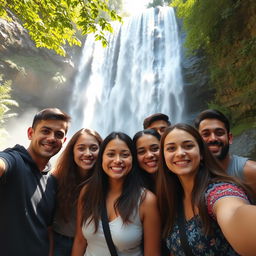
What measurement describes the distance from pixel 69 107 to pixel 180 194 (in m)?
20.1

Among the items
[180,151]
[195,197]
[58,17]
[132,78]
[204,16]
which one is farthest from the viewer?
[132,78]

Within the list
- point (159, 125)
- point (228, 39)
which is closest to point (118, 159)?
point (159, 125)

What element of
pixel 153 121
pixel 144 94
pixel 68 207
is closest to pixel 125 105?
pixel 144 94

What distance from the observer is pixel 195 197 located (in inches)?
68.4

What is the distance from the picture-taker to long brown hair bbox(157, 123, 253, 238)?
5.28ft

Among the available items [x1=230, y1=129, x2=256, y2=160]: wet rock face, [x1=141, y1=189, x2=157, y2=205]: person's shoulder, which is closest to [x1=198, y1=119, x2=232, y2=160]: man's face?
[x1=141, y1=189, x2=157, y2=205]: person's shoulder

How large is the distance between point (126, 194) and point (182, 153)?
73 centimetres

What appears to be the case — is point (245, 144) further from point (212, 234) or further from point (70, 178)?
point (212, 234)

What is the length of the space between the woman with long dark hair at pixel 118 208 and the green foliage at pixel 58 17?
7.24 ft

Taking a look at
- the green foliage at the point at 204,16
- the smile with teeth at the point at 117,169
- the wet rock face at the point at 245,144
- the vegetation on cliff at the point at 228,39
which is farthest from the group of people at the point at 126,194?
the green foliage at the point at 204,16

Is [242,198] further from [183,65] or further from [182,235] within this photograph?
[183,65]

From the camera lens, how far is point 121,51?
67.2ft

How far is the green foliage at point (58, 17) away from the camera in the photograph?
137 inches

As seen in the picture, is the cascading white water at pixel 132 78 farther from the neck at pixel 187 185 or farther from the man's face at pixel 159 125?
the neck at pixel 187 185
